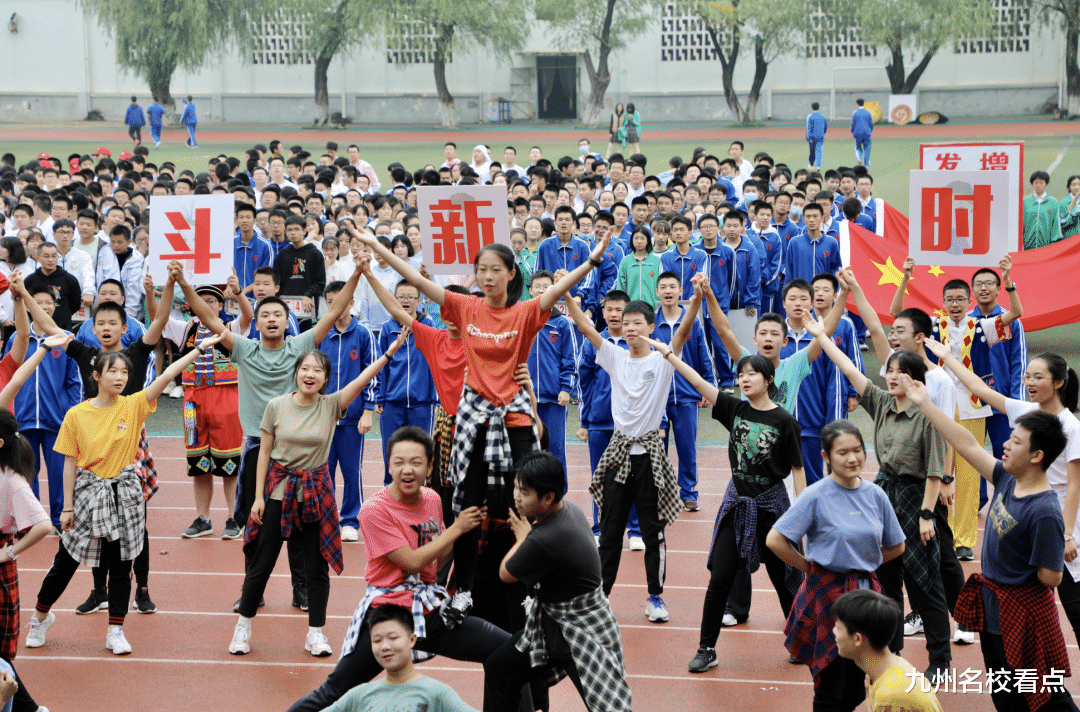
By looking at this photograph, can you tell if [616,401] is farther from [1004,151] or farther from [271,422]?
[1004,151]

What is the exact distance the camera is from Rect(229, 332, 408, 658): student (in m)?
6.34

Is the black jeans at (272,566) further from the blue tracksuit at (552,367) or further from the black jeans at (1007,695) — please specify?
the black jeans at (1007,695)

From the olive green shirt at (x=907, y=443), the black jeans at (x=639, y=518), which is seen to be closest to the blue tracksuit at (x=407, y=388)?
the black jeans at (x=639, y=518)

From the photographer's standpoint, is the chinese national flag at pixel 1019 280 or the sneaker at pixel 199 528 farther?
the chinese national flag at pixel 1019 280

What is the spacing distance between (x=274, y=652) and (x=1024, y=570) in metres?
4.01

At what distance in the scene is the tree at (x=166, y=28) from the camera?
1661 inches

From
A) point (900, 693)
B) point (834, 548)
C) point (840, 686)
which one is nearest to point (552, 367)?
point (834, 548)

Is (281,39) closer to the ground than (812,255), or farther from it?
farther from it

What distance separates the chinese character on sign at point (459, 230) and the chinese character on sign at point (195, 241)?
1511 millimetres

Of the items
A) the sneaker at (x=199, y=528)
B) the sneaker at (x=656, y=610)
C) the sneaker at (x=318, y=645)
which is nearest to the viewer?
the sneaker at (x=318, y=645)

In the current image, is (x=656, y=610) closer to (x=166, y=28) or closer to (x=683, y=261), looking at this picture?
(x=683, y=261)

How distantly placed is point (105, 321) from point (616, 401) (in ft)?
10.9

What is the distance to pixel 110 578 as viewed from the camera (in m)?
6.41

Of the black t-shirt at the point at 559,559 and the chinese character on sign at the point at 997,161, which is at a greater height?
the chinese character on sign at the point at 997,161
